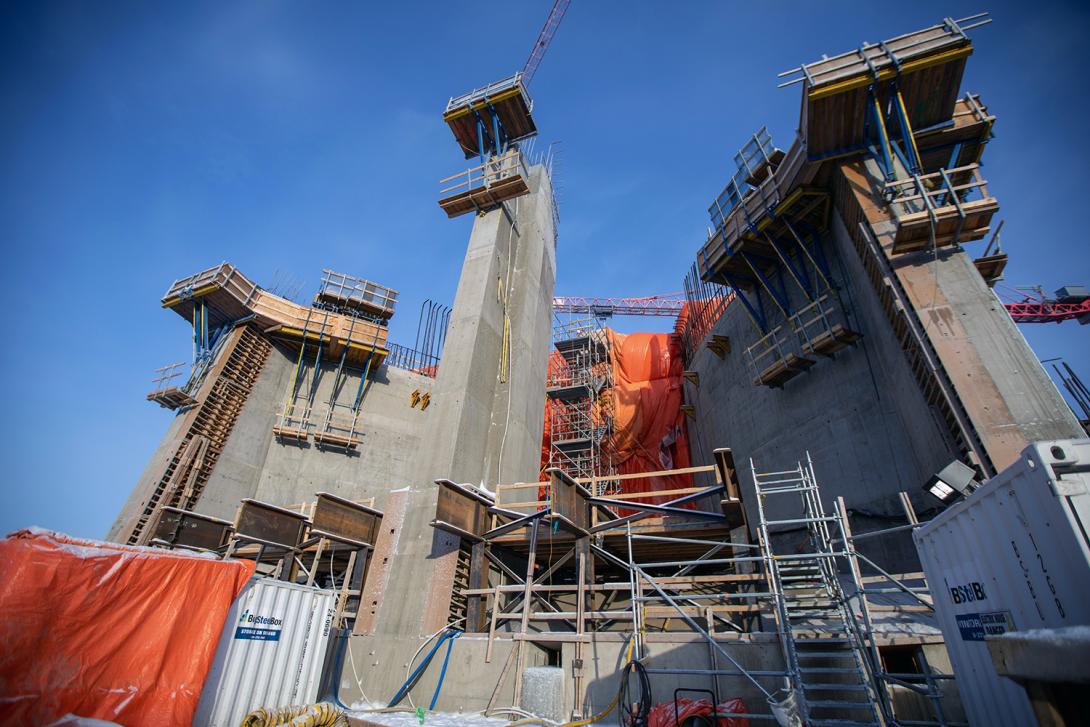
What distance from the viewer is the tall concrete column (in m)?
11.6

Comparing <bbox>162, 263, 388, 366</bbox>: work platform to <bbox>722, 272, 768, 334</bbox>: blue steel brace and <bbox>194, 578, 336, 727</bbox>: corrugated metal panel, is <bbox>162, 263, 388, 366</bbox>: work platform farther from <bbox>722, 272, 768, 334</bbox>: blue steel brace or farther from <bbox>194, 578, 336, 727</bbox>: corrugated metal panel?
<bbox>722, 272, 768, 334</bbox>: blue steel brace

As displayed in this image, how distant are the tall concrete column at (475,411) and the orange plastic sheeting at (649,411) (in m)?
10.9

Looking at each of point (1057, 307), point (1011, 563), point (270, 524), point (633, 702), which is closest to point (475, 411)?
point (270, 524)

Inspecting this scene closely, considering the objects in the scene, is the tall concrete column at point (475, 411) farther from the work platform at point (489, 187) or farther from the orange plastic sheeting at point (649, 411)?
the orange plastic sheeting at point (649, 411)

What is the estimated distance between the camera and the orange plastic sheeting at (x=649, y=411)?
90.6 ft

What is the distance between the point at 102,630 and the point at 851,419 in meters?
16.9

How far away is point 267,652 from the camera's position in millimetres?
8500

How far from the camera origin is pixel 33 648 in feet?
18.3

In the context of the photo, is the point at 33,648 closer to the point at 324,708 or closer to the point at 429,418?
the point at 324,708

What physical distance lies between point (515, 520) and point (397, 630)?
3544 mm

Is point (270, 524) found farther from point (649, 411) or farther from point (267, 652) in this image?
point (649, 411)

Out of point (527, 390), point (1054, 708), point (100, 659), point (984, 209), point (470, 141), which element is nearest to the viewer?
point (1054, 708)

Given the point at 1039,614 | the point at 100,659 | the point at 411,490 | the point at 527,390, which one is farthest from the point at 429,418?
the point at 1039,614

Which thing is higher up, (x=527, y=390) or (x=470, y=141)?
(x=470, y=141)
